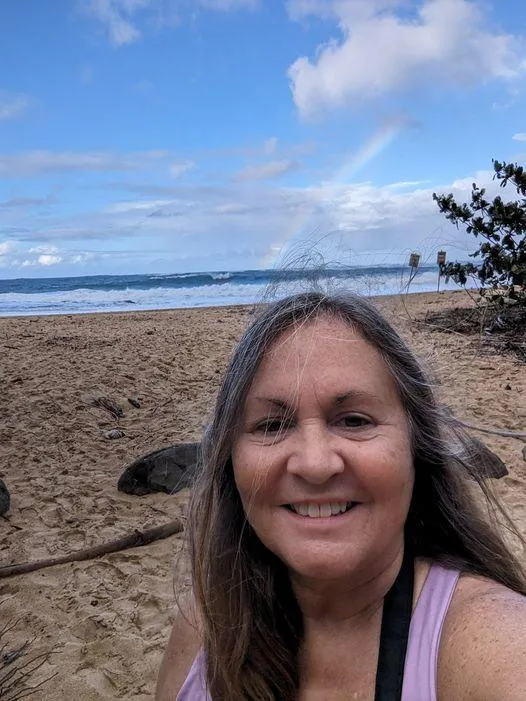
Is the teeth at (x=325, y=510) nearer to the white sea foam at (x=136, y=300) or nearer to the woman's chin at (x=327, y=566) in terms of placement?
the woman's chin at (x=327, y=566)

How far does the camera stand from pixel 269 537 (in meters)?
1.25

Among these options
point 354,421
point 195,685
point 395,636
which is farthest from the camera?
point 195,685

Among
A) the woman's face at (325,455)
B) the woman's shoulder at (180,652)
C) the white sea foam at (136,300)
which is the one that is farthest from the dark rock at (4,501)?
the white sea foam at (136,300)

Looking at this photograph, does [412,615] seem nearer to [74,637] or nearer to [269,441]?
[269,441]

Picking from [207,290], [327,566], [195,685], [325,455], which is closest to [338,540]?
[327,566]

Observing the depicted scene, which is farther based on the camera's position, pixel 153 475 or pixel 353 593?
pixel 153 475

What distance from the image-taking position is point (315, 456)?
1.17 meters

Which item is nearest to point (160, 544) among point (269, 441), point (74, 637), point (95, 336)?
point (74, 637)

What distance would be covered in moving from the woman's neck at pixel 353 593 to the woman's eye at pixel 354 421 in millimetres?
259

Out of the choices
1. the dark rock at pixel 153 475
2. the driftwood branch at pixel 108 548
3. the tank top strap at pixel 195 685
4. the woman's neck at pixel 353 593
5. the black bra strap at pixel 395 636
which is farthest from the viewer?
the dark rock at pixel 153 475

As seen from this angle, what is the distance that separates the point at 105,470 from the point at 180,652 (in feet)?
11.5

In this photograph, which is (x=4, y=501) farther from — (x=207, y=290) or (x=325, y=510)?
(x=207, y=290)

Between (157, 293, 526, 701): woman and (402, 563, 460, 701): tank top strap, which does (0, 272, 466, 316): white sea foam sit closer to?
(157, 293, 526, 701): woman

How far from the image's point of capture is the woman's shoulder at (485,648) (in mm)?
972
